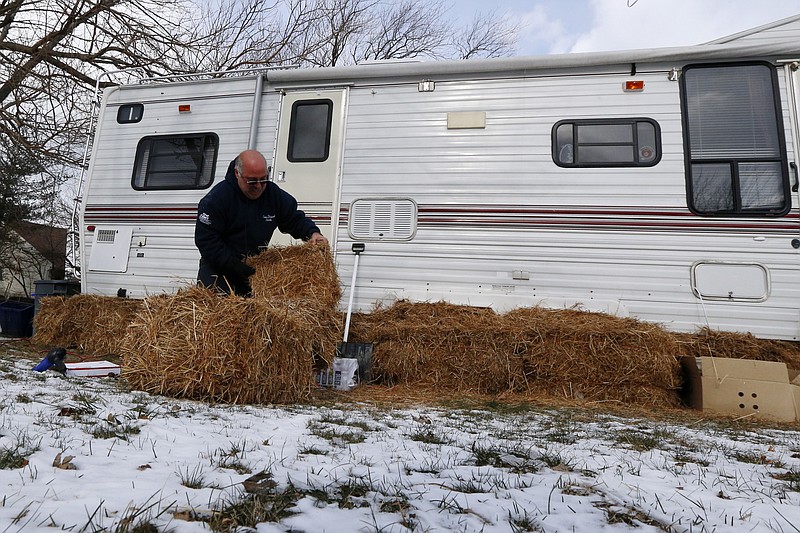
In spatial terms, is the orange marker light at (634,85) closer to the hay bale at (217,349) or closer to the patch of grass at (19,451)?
the hay bale at (217,349)

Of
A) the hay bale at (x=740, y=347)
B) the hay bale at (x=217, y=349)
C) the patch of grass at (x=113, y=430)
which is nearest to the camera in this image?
the patch of grass at (x=113, y=430)

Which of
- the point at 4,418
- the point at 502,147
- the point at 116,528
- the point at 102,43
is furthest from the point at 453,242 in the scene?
the point at 102,43

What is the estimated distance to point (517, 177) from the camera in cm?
510

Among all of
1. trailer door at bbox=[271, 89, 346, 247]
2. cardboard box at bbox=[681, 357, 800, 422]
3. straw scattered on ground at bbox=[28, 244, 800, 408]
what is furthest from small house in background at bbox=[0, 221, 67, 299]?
cardboard box at bbox=[681, 357, 800, 422]

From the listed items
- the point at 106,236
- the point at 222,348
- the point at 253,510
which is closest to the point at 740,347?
the point at 222,348

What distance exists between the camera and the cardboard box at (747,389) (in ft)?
12.6

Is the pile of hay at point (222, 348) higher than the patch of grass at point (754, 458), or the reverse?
the pile of hay at point (222, 348)

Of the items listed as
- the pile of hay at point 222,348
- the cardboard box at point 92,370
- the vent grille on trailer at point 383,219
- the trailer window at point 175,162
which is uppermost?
the trailer window at point 175,162

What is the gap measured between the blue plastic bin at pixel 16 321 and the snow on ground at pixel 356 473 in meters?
6.12

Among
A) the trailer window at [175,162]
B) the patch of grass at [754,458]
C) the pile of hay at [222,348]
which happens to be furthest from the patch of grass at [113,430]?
the trailer window at [175,162]

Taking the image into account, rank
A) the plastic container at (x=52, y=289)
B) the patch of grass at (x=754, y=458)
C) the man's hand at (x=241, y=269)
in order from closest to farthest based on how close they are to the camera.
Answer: the patch of grass at (x=754, y=458) < the man's hand at (x=241, y=269) < the plastic container at (x=52, y=289)

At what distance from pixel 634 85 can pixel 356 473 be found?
470 centimetres

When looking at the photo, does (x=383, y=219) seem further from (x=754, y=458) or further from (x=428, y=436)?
(x=754, y=458)

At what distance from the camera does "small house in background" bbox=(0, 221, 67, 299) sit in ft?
45.9
